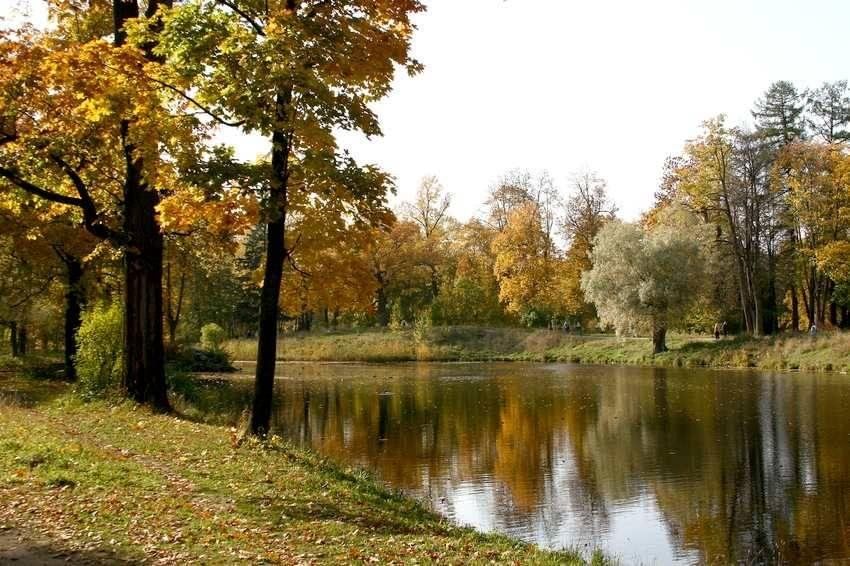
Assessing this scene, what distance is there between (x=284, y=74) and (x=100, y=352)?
9.84 m

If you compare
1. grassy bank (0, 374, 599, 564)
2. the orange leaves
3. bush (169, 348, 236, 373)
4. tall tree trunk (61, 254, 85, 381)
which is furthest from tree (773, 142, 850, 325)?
the orange leaves

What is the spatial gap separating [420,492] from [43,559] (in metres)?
7.68

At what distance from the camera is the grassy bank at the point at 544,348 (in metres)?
38.3

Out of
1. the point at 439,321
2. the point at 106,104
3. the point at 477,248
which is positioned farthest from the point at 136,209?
the point at 477,248

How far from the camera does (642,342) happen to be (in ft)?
161

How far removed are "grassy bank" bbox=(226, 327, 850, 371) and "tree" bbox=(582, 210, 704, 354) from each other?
228 cm

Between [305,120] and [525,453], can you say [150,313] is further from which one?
[525,453]

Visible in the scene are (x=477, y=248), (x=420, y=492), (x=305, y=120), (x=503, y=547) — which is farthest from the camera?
(x=477, y=248)

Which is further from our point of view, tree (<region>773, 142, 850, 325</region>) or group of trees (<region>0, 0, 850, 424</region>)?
tree (<region>773, 142, 850, 325</region>)

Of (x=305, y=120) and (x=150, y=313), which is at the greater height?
(x=305, y=120)

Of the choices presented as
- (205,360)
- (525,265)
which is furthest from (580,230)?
(205,360)

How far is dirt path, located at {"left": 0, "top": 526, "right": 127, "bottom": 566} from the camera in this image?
639cm

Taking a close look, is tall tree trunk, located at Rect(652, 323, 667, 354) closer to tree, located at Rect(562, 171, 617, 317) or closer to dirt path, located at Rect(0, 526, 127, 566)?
tree, located at Rect(562, 171, 617, 317)

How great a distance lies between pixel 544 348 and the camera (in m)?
52.2
